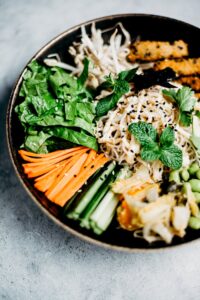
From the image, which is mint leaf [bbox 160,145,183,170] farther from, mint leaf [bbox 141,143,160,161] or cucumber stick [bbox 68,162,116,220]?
cucumber stick [bbox 68,162,116,220]

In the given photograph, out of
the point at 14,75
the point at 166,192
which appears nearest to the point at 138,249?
the point at 166,192

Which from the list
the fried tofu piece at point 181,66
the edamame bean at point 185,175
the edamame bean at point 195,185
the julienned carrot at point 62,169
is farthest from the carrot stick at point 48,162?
the fried tofu piece at point 181,66

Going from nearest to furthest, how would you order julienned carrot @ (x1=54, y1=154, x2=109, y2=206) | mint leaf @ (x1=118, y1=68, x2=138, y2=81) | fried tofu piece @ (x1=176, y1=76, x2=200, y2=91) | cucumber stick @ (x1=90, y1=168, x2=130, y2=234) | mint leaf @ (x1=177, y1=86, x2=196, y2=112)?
cucumber stick @ (x1=90, y1=168, x2=130, y2=234) < julienned carrot @ (x1=54, y1=154, x2=109, y2=206) < mint leaf @ (x1=177, y1=86, x2=196, y2=112) < mint leaf @ (x1=118, y1=68, x2=138, y2=81) < fried tofu piece @ (x1=176, y1=76, x2=200, y2=91)

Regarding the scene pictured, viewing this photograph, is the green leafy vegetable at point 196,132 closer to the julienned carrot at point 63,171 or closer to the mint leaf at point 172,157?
the mint leaf at point 172,157

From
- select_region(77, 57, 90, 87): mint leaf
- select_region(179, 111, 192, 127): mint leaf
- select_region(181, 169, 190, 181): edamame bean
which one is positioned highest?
select_region(77, 57, 90, 87): mint leaf

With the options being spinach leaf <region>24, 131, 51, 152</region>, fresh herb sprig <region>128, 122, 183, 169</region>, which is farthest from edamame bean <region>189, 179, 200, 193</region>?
spinach leaf <region>24, 131, 51, 152</region>

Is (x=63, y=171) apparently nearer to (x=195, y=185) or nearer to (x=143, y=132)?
(x=143, y=132)
